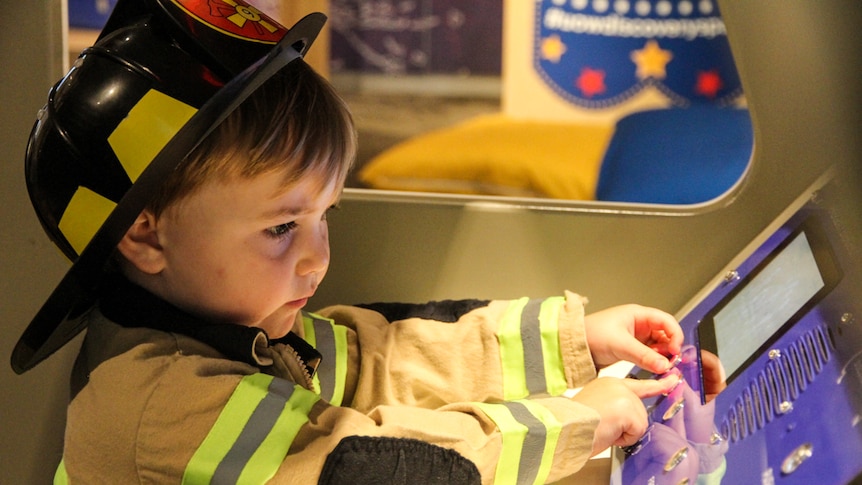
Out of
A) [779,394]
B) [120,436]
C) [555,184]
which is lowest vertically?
[555,184]

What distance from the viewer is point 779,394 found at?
56cm

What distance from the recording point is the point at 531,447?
0.62 metres

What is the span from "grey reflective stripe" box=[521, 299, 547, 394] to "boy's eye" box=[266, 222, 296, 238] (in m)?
0.24

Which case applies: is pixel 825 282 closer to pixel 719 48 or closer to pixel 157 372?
pixel 157 372

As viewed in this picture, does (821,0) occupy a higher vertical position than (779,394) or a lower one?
higher

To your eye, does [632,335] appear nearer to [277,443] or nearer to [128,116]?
[277,443]

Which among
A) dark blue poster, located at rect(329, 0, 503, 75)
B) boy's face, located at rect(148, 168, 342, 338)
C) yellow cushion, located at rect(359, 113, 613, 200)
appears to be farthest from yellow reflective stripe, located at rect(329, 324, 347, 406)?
dark blue poster, located at rect(329, 0, 503, 75)

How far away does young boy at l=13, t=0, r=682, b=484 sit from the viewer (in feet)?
1.86

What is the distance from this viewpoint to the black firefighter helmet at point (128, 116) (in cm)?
55

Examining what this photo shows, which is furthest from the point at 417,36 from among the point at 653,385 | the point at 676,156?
the point at 653,385

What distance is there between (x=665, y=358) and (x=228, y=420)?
34 cm

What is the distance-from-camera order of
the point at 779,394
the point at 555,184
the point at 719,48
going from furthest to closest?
the point at 719,48 → the point at 555,184 → the point at 779,394

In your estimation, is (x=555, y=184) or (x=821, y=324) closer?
(x=821, y=324)

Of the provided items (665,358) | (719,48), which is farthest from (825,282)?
(719,48)
